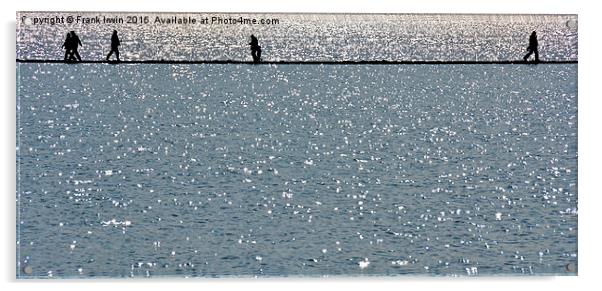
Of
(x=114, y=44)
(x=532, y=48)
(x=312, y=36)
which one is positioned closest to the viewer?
(x=312, y=36)

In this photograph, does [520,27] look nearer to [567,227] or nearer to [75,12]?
[567,227]

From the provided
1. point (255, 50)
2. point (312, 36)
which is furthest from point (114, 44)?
point (312, 36)

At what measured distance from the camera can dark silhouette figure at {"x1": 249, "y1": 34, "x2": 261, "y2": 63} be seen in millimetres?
33250

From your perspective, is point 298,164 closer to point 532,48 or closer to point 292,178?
point 292,178

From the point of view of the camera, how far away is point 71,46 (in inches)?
1314

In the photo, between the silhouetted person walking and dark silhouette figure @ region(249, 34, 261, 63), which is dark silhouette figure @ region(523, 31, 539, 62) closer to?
dark silhouette figure @ region(249, 34, 261, 63)

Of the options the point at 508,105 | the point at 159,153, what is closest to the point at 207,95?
the point at 159,153

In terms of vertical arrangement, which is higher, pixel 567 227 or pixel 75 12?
pixel 75 12

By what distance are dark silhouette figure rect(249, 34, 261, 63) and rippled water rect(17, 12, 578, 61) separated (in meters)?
0.06

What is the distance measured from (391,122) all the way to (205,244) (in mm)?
2107

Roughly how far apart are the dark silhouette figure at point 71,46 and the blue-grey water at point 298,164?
0.08m

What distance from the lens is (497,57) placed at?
33438mm

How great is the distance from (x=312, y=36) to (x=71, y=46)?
89.3 inches

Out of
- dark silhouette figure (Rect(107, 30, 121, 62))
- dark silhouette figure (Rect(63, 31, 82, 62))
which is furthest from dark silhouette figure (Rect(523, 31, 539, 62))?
dark silhouette figure (Rect(63, 31, 82, 62))
